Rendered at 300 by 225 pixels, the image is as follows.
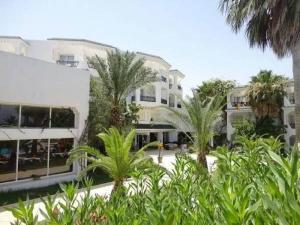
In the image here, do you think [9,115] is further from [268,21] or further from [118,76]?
[268,21]

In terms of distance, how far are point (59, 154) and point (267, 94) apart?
2603 cm

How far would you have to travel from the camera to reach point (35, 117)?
60.8 ft

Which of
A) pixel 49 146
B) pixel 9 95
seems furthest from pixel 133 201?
pixel 49 146

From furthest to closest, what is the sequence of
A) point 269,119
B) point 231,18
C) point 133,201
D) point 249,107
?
1. point 249,107
2. point 269,119
3. point 231,18
4. point 133,201

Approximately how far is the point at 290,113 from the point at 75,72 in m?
28.5

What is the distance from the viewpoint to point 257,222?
7.77 ft

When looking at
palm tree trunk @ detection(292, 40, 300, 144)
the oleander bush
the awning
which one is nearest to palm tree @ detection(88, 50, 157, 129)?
palm tree trunk @ detection(292, 40, 300, 144)

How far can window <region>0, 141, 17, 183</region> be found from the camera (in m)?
16.8

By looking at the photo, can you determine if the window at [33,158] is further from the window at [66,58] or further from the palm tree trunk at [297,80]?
the window at [66,58]

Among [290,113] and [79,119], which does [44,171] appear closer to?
[79,119]

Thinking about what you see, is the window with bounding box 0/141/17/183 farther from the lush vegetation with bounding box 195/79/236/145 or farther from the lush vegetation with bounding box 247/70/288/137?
the lush vegetation with bounding box 195/79/236/145

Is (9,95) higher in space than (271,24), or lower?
lower

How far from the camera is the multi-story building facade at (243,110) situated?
39.3m

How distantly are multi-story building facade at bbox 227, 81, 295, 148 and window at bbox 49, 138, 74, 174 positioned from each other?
2594 centimetres
